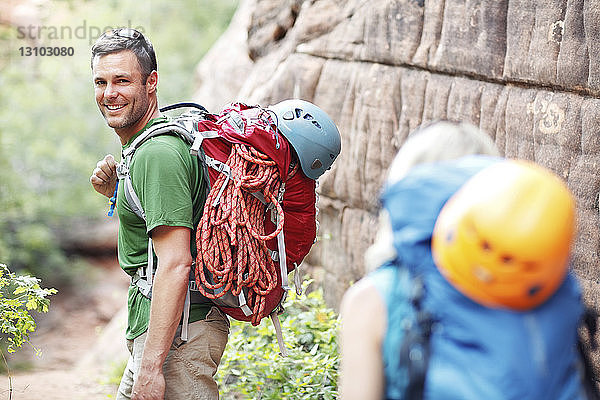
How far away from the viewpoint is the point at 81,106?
696 inches

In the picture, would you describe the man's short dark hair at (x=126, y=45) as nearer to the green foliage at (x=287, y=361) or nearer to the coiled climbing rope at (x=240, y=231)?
the coiled climbing rope at (x=240, y=231)

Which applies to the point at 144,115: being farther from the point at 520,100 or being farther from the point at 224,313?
the point at 520,100

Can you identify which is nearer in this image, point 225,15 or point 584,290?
point 584,290

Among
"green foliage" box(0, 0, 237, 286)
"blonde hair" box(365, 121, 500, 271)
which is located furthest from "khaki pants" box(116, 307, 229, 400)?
"green foliage" box(0, 0, 237, 286)

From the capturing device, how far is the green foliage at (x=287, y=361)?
182 inches

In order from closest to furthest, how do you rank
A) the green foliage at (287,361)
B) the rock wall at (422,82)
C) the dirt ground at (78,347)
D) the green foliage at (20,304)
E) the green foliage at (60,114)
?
the green foliage at (20,304), the rock wall at (422,82), the green foliage at (287,361), the dirt ground at (78,347), the green foliage at (60,114)

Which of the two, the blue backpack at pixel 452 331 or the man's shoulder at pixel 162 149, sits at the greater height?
the man's shoulder at pixel 162 149

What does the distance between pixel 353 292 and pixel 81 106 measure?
1696 centimetres

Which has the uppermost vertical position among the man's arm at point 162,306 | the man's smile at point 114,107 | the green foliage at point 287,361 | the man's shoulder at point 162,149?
the man's smile at point 114,107

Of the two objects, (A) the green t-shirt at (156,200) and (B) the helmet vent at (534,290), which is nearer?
(B) the helmet vent at (534,290)

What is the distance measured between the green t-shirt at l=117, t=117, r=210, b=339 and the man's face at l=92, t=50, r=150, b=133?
108 millimetres

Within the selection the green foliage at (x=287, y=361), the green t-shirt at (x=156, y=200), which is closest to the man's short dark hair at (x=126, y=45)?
the green t-shirt at (x=156, y=200)

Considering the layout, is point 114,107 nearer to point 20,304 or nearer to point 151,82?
point 151,82

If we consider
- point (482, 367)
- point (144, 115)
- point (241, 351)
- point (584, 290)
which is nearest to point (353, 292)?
point (482, 367)
